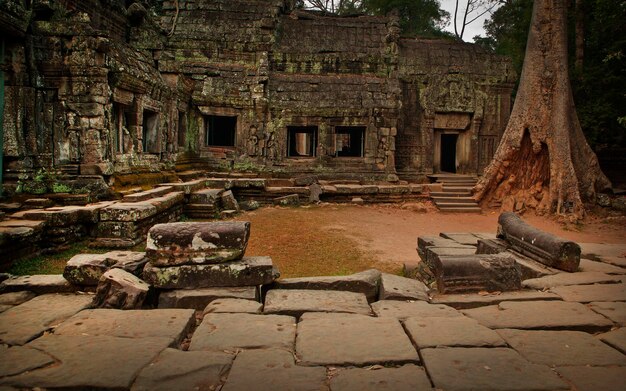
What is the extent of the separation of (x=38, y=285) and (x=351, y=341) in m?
2.78

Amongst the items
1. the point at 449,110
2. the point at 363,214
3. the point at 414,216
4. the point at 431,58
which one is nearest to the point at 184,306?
the point at 363,214

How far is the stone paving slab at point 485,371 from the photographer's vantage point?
2.12m

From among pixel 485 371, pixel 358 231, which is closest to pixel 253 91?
pixel 358 231

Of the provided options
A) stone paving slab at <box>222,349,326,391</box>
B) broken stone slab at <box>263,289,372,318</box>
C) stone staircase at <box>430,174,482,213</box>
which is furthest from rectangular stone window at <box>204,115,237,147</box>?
stone paving slab at <box>222,349,326,391</box>

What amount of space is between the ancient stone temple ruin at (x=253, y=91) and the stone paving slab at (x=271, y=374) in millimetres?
6206

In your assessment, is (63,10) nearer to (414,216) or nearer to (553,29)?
(414,216)

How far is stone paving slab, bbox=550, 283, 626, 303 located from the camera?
359 centimetres

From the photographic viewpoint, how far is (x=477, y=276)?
3.89 meters

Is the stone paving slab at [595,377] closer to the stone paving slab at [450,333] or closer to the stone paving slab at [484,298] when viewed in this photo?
the stone paving slab at [450,333]

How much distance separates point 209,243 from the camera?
144 inches

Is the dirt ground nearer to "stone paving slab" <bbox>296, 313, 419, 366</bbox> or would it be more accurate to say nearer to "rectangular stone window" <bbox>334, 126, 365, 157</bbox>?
"stone paving slab" <bbox>296, 313, 419, 366</bbox>

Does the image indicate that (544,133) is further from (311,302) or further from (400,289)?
(311,302)

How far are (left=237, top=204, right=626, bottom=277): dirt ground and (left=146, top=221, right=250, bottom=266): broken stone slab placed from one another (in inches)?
74.9

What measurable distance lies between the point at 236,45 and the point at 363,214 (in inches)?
324
